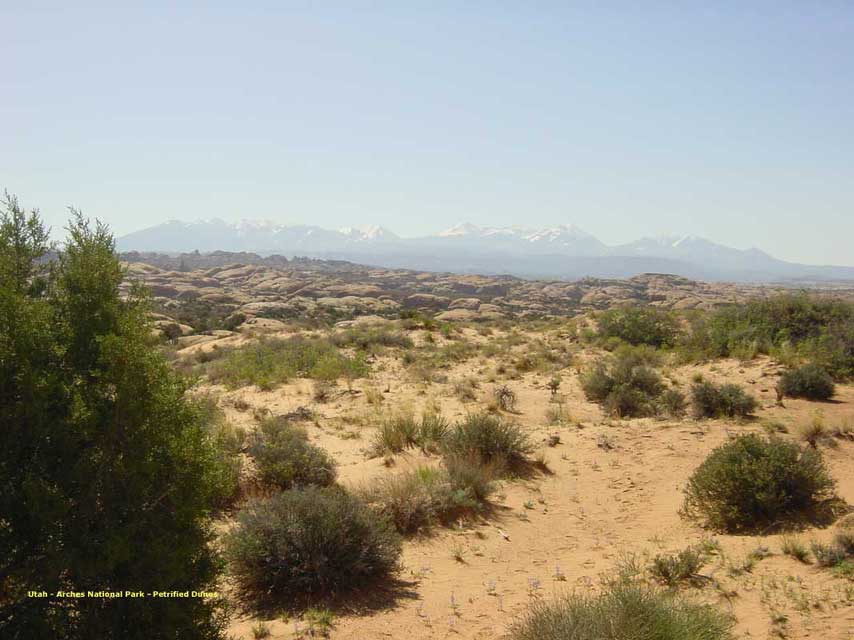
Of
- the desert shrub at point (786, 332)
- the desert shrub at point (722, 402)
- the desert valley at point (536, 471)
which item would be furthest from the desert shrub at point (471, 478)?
the desert shrub at point (786, 332)

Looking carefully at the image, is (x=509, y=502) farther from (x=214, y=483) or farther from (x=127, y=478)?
(x=127, y=478)

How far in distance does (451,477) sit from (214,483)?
181 inches

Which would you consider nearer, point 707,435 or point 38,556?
point 38,556

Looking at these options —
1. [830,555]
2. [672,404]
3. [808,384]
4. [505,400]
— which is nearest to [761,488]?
[830,555]

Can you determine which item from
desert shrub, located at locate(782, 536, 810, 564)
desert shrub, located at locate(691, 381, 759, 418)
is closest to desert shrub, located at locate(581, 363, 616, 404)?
desert shrub, located at locate(691, 381, 759, 418)

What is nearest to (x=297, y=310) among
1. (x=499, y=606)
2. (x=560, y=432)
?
(x=560, y=432)

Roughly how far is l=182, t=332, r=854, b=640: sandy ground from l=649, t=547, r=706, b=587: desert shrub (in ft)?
0.54

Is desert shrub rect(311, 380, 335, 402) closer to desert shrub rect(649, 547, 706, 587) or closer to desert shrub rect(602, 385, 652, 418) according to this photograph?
desert shrub rect(602, 385, 652, 418)

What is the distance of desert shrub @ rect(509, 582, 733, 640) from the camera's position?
3287mm

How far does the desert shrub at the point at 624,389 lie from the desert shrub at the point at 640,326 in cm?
515

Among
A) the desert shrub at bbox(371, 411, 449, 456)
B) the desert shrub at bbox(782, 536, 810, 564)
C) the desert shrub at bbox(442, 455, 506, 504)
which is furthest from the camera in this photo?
the desert shrub at bbox(371, 411, 449, 456)

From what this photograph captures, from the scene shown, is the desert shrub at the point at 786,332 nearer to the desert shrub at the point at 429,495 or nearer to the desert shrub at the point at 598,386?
the desert shrub at the point at 598,386

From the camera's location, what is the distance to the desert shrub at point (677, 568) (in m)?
5.01

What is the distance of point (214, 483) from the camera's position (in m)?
A: 3.44
